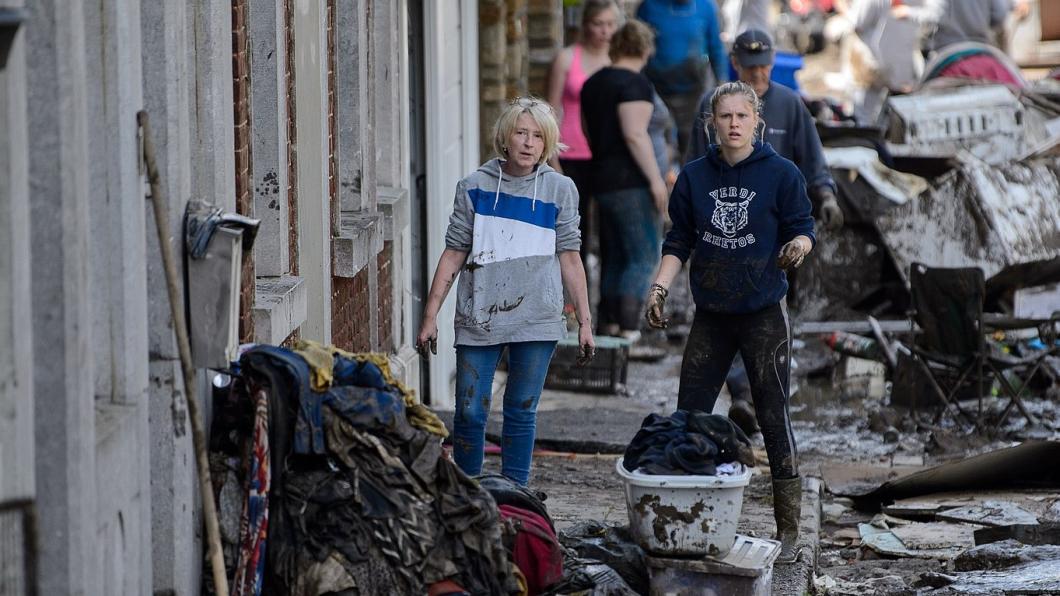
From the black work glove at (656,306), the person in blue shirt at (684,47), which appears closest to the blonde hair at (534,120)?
the black work glove at (656,306)

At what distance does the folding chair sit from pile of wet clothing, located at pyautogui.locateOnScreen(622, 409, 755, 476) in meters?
4.27

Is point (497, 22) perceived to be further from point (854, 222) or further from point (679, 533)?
point (679, 533)

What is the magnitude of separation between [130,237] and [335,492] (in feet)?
3.32

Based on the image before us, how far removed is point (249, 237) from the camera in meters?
5.18

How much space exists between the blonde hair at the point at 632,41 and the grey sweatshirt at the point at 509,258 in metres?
4.49

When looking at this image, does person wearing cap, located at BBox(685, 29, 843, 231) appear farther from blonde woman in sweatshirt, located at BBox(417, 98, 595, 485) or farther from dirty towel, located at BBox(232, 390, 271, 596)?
dirty towel, located at BBox(232, 390, 271, 596)

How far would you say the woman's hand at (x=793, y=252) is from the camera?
6.56 m

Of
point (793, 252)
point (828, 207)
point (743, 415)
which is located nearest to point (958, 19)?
point (828, 207)

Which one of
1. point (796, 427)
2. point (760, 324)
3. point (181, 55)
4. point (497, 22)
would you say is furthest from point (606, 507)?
point (497, 22)

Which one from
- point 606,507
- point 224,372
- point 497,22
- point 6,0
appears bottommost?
point 606,507

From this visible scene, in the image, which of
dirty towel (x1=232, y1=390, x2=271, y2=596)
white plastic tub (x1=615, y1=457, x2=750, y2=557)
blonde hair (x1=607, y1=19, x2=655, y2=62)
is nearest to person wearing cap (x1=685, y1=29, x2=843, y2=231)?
blonde hair (x1=607, y1=19, x2=655, y2=62)

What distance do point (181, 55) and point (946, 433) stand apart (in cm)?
619

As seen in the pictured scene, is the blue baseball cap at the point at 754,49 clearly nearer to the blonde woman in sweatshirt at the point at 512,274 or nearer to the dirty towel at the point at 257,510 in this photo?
the blonde woman in sweatshirt at the point at 512,274

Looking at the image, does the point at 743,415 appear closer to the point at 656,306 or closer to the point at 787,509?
the point at 787,509
